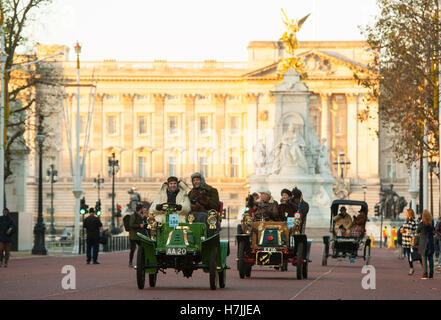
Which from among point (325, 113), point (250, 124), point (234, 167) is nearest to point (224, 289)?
point (250, 124)

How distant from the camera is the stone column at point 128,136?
149000 mm

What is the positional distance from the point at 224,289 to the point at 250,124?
12006 centimetres

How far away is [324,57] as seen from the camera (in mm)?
143750

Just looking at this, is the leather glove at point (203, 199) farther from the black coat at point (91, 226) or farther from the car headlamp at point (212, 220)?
the black coat at point (91, 226)

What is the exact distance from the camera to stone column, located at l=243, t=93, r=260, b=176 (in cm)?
14275

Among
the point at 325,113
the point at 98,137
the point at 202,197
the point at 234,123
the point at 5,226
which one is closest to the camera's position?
the point at 202,197

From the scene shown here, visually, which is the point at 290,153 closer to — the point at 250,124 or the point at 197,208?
the point at 197,208

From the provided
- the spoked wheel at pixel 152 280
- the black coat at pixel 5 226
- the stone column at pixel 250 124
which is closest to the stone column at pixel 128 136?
the stone column at pixel 250 124

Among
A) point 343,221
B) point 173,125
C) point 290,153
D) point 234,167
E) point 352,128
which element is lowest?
point 343,221

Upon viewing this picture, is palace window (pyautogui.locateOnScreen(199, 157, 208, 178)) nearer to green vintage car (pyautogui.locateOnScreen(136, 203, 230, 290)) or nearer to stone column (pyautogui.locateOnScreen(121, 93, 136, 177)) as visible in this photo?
stone column (pyautogui.locateOnScreen(121, 93, 136, 177))

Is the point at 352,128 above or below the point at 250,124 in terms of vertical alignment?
below

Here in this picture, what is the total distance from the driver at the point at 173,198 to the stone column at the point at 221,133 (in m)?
→ 122

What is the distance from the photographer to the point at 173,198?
79.2 ft
